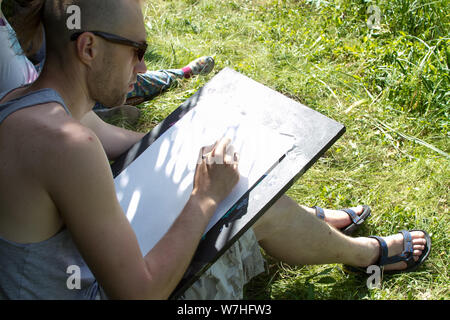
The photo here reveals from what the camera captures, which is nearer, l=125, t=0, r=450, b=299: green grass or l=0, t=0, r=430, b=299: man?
l=0, t=0, r=430, b=299: man

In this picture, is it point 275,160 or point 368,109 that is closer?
point 275,160

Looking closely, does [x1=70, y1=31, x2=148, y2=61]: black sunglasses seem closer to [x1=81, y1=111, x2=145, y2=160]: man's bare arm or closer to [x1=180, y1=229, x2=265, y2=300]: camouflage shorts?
[x1=81, y1=111, x2=145, y2=160]: man's bare arm

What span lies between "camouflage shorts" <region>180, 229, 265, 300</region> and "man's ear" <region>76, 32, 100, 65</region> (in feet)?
2.66

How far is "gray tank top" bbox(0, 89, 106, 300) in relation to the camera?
1325mm

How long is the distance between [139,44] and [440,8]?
115 inches

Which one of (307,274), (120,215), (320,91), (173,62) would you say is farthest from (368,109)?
(120,215)

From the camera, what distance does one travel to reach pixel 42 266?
53.9 inches

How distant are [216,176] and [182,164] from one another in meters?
0.24

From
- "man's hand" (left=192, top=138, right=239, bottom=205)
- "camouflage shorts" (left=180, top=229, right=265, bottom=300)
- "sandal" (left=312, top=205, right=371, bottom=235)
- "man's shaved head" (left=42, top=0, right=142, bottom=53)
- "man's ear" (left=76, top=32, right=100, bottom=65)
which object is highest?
"man's shaved head" (left=42, top=0, right=142, bottom=53)

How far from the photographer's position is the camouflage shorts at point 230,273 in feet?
5.43

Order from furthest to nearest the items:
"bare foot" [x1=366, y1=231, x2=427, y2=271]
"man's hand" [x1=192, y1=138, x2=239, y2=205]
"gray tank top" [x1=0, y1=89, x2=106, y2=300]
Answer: "bare foot" [x1=366, y1=231, x2=427, y2=271] < "man's hand" [x1=192, y1=138, x2=239, y2=205] < "gray tank top" [x1=0, y1=89, x2=106, y2=300]

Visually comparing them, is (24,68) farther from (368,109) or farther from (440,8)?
(440,8)

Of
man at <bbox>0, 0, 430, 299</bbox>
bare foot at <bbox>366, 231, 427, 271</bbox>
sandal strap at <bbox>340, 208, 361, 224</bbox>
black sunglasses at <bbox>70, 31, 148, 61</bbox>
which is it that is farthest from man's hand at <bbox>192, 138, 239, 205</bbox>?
sandal strap at <bbox>340, 208, 361, 224</bbox>

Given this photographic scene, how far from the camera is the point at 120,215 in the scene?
4.24ft
